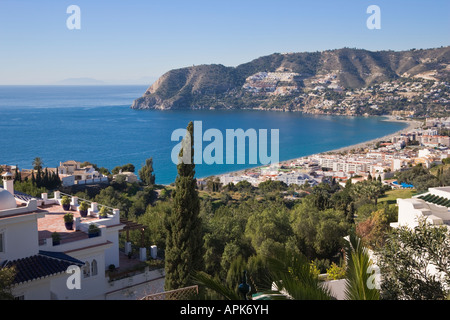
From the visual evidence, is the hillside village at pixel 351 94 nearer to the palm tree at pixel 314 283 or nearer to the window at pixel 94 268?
the window at pixel 94 268

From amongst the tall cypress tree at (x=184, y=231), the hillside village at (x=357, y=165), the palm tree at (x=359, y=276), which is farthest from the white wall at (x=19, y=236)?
the hillside village at (x=357, y=165)

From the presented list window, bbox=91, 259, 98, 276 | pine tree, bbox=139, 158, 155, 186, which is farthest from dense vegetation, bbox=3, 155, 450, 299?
pine tree, bbox=139, 158, 155, 186

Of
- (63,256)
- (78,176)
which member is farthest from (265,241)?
(78,176)

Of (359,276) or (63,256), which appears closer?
(359,276)

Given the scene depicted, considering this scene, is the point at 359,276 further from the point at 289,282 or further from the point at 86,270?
the point at 86,270

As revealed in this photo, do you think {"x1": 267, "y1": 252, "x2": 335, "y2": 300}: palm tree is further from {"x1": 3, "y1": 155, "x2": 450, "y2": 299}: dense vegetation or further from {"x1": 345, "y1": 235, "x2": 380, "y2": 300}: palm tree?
{"x1": 345, "y1": 235, "x2": 380, "y2": 300}: palm tree

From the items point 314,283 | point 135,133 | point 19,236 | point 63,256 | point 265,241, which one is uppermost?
point 314,283
